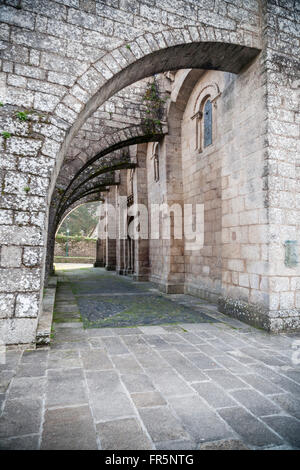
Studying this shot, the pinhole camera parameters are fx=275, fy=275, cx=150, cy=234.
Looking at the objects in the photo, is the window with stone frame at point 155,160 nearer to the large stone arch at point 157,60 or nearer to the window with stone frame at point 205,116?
the window with stone frame at point 205,116

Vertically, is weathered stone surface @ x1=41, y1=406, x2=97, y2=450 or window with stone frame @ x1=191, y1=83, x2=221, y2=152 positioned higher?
window with stone frame @ x1=191, y1=83, x2=221, y2=152

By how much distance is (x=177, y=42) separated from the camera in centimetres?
360

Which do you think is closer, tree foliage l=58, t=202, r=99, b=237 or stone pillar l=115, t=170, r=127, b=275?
stone pillar l=115, t=170, r=127, b=275

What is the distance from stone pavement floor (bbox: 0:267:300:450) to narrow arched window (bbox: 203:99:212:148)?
458 cm

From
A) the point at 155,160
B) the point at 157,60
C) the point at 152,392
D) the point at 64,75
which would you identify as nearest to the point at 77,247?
the point at 155,160

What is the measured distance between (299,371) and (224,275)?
2.45m

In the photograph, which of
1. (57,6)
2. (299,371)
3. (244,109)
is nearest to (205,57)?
(244,109)

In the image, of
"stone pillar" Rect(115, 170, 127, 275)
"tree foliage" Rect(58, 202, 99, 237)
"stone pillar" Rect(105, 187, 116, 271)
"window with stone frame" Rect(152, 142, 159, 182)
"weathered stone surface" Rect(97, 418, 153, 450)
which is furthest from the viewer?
"tree foliage" Rect(58, 202, 99, 237)

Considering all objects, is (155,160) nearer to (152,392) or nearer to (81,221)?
(152,392)

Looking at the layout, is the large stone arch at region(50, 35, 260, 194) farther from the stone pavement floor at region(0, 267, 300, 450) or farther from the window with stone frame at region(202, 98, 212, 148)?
the stone pavement floor at region(0, 267, 300, 450)

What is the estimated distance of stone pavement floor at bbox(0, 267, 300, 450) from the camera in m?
1.51

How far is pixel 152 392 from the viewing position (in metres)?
2.02

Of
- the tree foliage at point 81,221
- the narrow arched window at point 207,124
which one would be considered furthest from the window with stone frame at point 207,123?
the tree foliage at point 81,221

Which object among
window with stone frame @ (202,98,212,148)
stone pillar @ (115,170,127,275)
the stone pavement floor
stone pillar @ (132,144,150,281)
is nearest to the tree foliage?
stone pillar @ (115,170,127,275)
